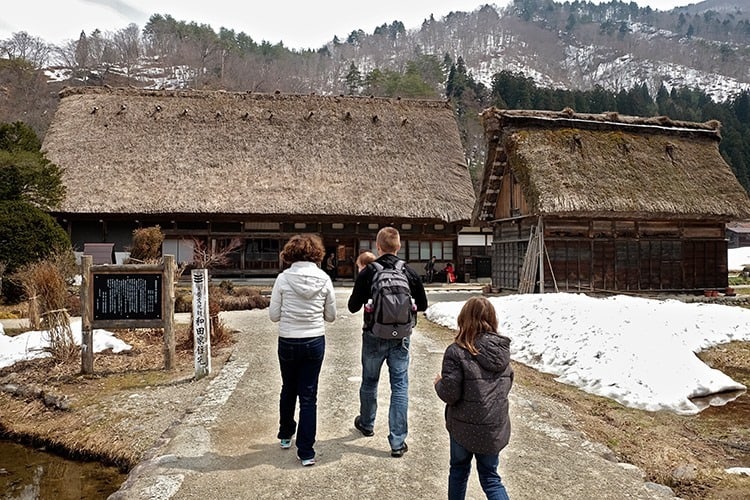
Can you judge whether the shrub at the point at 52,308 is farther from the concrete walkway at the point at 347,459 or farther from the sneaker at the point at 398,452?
the sneaker at the point at 398,452

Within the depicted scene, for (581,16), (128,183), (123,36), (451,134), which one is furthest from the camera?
(581,16)

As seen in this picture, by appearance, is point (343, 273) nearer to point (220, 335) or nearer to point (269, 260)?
point (269, 260)

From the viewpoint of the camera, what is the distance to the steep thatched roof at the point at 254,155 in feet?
67.4

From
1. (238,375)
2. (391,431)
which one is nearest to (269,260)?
(238,375)

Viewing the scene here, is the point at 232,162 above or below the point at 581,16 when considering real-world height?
below

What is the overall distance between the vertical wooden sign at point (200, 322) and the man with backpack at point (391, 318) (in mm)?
2954

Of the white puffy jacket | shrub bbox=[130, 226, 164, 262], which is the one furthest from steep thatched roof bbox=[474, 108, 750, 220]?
the white puffy jacket

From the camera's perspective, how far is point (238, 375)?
664 centimetres

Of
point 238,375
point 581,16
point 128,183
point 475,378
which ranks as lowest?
point 238,375

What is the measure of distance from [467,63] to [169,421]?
10145cm

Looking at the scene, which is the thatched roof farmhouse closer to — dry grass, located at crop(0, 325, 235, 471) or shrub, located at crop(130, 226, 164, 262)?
shrub, located at crop(130, 226, 164, 262)

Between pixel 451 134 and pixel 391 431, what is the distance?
22.8 m

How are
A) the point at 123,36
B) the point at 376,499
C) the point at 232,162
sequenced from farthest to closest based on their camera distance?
the point at 123,36 < the point at 232,162 < the point at 376,499

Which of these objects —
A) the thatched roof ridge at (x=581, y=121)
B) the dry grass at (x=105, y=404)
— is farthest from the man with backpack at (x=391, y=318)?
the thatched roof ridge at (x=581, y=121)
